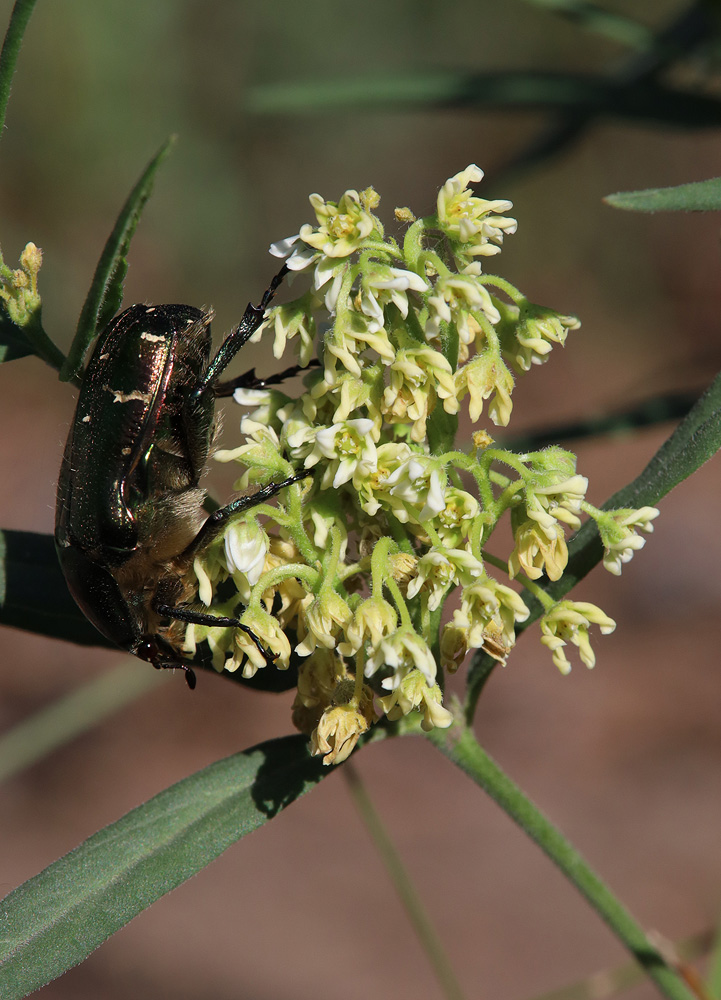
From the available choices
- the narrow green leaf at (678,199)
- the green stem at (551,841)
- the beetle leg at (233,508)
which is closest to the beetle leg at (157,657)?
the beetle leg at (233,508)

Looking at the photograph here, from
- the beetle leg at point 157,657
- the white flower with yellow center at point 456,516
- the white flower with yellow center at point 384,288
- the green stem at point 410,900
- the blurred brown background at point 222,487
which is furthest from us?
the blurred brown background at point 222,487

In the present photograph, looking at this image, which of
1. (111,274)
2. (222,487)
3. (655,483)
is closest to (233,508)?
(111,274)

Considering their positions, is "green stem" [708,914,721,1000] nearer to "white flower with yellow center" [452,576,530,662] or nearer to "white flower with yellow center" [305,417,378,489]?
"white flower with yellow center" [452,576,530,662]

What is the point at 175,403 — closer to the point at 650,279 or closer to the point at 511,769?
the point at 511,769

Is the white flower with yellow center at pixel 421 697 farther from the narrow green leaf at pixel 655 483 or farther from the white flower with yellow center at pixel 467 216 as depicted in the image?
the white flower with yellow center at pixel 467 216

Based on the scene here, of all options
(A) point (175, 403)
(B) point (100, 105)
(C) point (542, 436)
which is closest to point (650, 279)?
(B) point (100, 105)

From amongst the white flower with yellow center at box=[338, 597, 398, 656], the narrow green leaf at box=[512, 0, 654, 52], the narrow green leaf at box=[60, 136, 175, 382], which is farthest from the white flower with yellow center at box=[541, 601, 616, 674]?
the narrow green leaf at box=[512, 0, 654, 52]

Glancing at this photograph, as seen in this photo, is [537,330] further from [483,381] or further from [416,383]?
[416,383]
